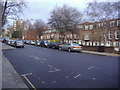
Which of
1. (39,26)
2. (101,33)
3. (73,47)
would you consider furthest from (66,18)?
(39,26)

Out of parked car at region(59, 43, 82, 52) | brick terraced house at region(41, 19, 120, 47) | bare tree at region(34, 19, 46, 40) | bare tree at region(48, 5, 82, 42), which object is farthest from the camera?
bare tree at region(34, 19, 46, 40)

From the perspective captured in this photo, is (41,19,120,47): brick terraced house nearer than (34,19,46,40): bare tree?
Yes

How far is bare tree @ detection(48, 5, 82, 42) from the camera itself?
33.7 m

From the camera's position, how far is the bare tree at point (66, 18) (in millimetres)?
→ 33656

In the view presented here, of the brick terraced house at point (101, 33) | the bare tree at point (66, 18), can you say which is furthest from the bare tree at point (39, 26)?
the bare tree at point (66, 18)

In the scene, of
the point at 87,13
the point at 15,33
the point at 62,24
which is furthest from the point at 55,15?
the point at 15,33

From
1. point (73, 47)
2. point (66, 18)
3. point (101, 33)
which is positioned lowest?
point (73, 47)

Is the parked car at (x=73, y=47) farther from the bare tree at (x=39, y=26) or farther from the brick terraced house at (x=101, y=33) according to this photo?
the bare tree at (x=39, y=26)

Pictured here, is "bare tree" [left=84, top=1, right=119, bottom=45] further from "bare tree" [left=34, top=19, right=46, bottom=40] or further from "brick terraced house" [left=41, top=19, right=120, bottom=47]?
"bare tree" [left=34, top=19, right=46, bottom=40]

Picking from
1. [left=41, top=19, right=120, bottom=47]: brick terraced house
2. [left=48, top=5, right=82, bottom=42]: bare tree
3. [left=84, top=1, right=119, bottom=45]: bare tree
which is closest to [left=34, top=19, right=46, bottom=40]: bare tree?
[left=41, top=19, right=120, bottom=47]: brick terraced house

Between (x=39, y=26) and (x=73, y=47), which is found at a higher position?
(x=39, y=26)

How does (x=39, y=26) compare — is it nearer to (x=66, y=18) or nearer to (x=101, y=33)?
(x=66, y=18)

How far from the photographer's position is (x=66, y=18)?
3353 centimetres

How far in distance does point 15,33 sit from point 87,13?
7752 cm
